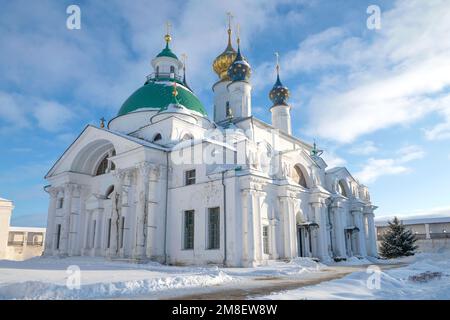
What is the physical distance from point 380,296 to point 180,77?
28.2m

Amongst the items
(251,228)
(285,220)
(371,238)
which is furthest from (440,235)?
(251,228)

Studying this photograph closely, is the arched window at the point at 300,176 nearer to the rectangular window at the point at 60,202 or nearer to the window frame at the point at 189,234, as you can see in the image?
the window frame at the point at 189,234

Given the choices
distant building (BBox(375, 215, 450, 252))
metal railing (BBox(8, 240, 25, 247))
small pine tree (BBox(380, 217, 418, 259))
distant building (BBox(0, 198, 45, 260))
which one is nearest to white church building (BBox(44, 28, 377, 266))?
small pine tree (BBox(380, 217, 418, 259))

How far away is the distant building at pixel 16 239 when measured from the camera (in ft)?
120

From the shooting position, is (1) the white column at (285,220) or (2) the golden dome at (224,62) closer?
(1) the white column at (285,220)

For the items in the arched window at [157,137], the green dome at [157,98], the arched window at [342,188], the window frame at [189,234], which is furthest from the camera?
the arched window at [342,188]

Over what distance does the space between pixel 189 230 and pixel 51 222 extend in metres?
12.8

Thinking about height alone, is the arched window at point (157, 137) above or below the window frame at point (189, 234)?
above

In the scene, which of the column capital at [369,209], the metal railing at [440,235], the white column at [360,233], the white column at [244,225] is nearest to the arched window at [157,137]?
the white column at [244,225]

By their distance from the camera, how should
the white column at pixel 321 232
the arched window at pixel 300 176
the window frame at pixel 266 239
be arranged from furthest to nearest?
the arched window at pixel 300 176
the white column at pixel 321 232
the window frame at pixel 266 239

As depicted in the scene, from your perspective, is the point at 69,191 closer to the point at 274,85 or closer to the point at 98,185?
the point at 98,185

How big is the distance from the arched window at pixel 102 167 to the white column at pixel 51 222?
3.46m

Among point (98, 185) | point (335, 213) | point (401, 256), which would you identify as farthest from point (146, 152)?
A: point (401, 256)
